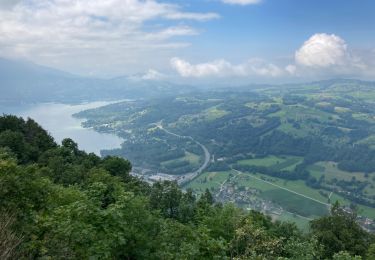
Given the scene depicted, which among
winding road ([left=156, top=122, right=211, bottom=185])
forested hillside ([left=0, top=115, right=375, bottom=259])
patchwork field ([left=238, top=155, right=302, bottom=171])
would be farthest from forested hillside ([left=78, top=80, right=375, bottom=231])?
forested hillside ([left=0, top=115, right=375, bottom=259])

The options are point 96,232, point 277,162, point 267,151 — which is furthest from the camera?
point 267,151

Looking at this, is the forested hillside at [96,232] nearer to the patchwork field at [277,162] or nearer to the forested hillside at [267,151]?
the forested hillside at [267,151]

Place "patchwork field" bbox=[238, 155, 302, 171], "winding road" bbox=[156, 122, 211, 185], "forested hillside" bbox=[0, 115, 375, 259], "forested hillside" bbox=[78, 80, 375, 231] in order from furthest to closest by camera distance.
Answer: "patchwork field" bbox=[238, 155, 302, 171] < "winding road" bbox=[156, 122, 211, 185] < "forested hillside" bbox=[78, 80, 375, 231] < "forested hillside" bbox=[0, 115, 375, 259]

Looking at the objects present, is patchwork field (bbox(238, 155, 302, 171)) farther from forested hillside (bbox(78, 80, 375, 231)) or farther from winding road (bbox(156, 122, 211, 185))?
winding road (bbox(156, 122, 211, 185))

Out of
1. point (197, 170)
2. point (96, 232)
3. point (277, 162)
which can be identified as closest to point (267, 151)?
point (277, 162)

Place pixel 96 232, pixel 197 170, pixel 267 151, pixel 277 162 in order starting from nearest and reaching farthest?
pixel 96 232 < pixel 197 170 < pixel 277 162 < pixel 267 151

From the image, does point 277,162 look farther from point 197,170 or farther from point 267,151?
point 197,170

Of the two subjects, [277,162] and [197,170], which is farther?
[277,162]

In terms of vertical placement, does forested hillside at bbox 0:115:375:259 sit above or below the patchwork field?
above

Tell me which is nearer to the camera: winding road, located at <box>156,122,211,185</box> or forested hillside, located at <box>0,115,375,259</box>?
forested hillside, located at <box>0,115,375,259</box>

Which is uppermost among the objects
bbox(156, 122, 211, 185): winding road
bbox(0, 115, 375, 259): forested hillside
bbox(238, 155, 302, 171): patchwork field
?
bbox(0, 115, 375, 259): forested hillside

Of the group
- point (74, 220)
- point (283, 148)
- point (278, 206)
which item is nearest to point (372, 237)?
point (74, 220)
